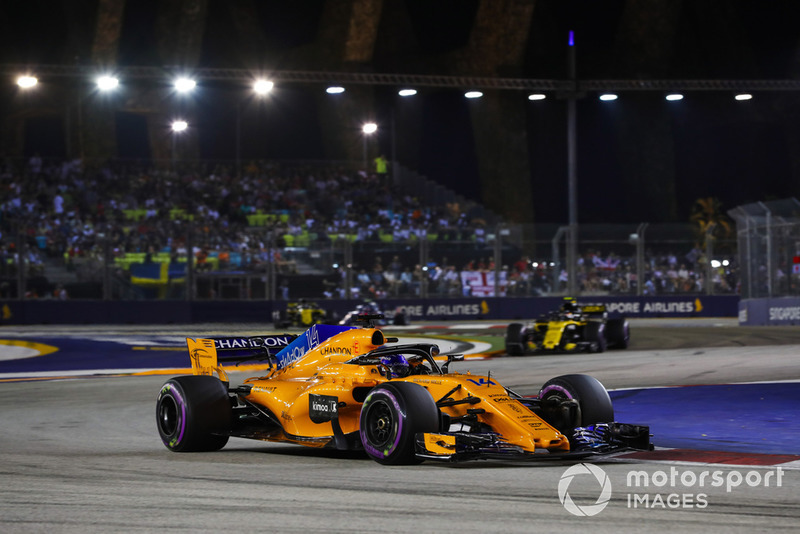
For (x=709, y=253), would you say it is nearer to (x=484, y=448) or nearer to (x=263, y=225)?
(x=263, y=225)

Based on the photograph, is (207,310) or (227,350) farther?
(207,310)

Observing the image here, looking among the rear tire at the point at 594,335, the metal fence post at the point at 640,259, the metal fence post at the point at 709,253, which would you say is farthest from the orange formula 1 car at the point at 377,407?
the metal fence post at the point at 709,253

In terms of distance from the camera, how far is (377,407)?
26.2ft

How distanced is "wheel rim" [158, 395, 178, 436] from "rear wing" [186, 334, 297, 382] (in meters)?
0.64

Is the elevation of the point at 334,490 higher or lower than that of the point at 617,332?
lower

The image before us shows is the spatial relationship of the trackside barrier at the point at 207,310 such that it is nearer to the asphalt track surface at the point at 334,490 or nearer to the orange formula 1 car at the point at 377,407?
the asphalt track surface at the point at 334,490

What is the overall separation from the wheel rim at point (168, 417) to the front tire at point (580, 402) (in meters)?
3.30

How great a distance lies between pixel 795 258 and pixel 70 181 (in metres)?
24.3

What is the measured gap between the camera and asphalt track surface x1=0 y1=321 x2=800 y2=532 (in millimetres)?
5719

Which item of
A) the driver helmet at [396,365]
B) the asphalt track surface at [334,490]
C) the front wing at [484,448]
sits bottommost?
the asphalt track surface at [334,490]

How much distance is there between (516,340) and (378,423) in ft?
41.5

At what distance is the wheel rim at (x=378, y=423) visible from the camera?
790cm

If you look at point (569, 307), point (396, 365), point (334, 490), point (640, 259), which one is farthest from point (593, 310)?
→ point (334, 490)

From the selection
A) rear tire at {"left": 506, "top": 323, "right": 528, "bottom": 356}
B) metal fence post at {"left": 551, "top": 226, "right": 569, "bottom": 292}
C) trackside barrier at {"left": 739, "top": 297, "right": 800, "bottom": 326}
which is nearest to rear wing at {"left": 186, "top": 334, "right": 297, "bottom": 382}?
rear tire at {"left": 506, "top": 323, "right": 528, "bottom": 356}
